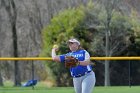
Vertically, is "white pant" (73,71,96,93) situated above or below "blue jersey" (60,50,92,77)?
below

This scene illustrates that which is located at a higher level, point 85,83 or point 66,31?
point 66,31

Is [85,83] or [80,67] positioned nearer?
[85,83]

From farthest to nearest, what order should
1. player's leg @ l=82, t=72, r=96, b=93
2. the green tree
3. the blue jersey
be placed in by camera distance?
the green tree
the blue jersey
player's leg @ l=82, t=72, r=96, b=93

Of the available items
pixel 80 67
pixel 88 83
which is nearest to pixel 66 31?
pixel 80 67

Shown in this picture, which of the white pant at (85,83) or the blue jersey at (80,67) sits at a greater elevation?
the blue jersey at (80,67)

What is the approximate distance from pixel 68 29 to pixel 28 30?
7.96m

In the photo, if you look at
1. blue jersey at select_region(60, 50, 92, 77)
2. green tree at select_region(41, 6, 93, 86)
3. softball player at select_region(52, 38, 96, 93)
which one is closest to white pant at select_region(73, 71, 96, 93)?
softball player at select_region(52, 38, 96, 93)

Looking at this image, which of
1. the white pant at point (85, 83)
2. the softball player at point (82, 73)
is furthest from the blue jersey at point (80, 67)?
the white pant at point (85, 83)

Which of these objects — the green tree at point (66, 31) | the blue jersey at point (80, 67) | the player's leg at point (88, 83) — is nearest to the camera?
the player's leg at point (88, 83)

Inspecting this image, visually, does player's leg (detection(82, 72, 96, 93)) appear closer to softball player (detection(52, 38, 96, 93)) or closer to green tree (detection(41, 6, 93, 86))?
softball player (detection(52, 38, 96, 93))

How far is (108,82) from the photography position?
27.8 metres

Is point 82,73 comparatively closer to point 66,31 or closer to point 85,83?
point 85,83

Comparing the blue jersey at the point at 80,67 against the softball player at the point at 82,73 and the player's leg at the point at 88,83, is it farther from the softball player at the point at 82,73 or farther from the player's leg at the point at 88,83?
the player's leg at the point at 88,83

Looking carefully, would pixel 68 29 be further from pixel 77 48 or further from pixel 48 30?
pixel 77 48
